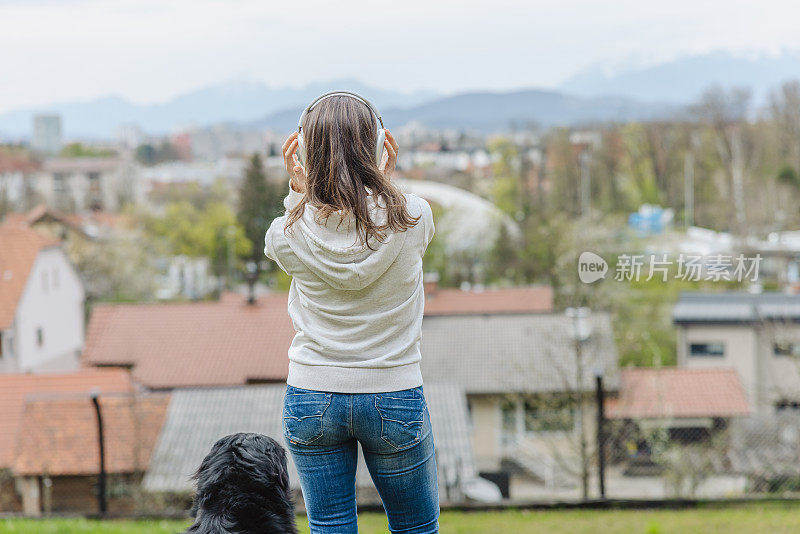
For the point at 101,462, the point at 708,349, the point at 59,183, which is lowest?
the point at 708,349

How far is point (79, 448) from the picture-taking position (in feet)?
25.8

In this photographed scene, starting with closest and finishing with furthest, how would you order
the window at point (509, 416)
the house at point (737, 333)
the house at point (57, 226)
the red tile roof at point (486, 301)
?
the window at point (509, 416), the house at point (737, 333), the red tile roof at point (486, 301), the house at point (57, 226)

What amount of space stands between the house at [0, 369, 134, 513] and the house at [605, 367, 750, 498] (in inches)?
220

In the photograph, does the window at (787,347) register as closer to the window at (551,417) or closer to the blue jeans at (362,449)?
the window at (551,417)

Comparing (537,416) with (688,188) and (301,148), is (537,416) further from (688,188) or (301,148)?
(688,188)

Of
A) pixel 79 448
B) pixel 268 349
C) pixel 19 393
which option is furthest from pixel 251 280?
pixel 79 448

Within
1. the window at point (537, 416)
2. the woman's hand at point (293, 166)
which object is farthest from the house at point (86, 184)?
the woman's hand at point (293, 166)

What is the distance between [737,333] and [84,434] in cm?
1447

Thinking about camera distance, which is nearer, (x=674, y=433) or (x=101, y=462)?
(x=101, y=462)

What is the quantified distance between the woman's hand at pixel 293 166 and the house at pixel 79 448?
538cm

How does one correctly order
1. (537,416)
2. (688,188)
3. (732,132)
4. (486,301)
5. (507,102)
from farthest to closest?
(507,102), (732,132), (688,188), (486,301), (537,416)

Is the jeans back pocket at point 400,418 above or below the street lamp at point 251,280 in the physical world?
above

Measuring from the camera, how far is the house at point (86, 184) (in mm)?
47688

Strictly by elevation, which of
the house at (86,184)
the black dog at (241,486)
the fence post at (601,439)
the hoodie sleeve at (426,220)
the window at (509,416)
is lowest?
the window at (509,416)
